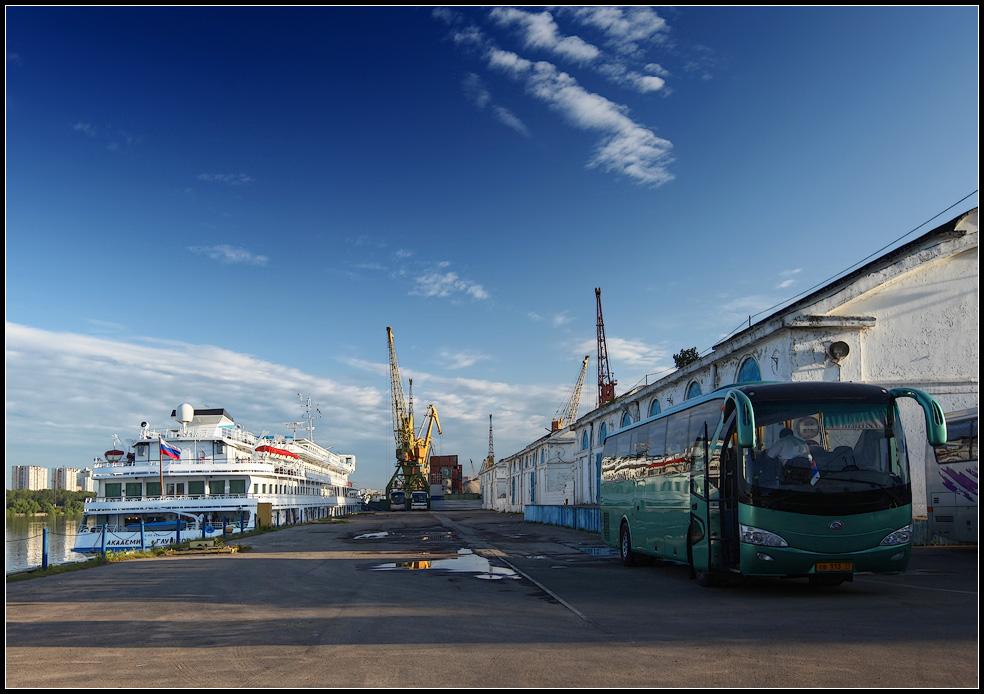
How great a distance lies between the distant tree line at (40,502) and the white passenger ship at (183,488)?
65.4 meters

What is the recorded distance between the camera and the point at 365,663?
23.5 feet

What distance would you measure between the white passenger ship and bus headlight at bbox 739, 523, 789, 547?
33.7m

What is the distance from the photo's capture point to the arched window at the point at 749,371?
2380 centimetres

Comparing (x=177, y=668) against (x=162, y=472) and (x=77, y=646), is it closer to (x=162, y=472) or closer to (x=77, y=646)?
(x=77, y=646)

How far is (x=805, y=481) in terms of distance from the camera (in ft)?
36.9

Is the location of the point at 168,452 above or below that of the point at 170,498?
above

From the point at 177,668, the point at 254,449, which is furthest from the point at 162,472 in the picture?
the point at 177,668

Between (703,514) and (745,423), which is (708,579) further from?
(745,423)

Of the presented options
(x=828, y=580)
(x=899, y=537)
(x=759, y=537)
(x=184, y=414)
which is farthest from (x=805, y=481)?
(x=184, y=414)

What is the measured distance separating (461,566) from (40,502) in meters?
132

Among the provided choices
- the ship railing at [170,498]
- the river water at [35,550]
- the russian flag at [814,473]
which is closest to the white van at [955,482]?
the russian flag at [814,473]

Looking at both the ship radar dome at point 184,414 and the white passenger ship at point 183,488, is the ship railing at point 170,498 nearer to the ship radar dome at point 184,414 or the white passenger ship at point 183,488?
→ the white passenger ship at point 183,488

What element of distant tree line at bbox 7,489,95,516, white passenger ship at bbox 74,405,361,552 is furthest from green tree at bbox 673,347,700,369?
distant tree line at bbox 7,489,95,516

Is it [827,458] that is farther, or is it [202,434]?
[202,434]
